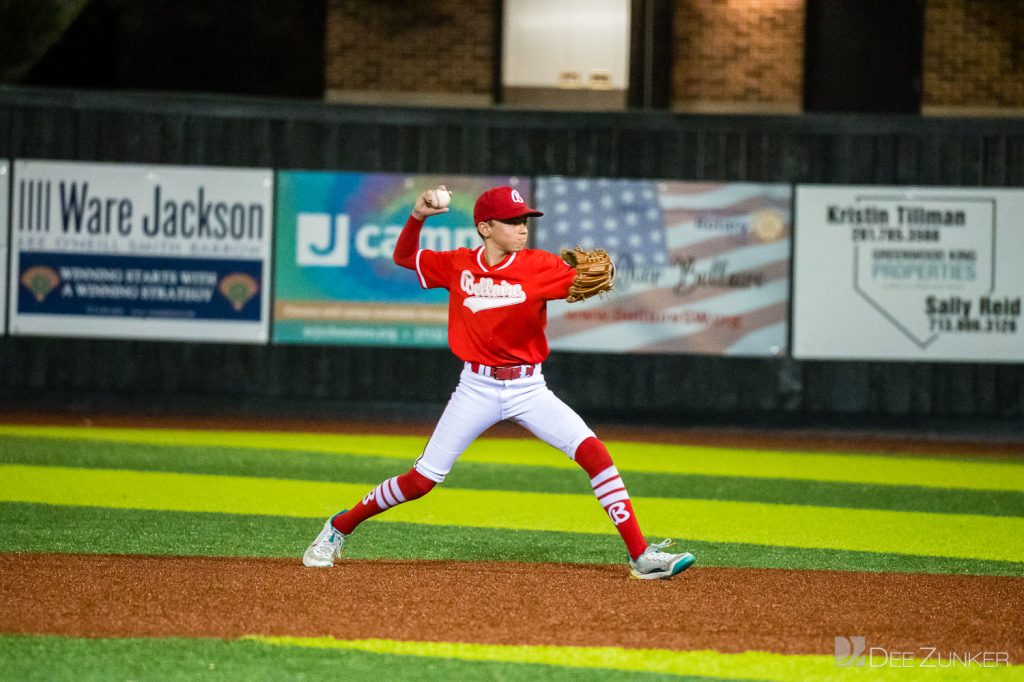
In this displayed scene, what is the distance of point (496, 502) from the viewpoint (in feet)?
35.2

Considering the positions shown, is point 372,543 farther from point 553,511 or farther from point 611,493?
point 553,511

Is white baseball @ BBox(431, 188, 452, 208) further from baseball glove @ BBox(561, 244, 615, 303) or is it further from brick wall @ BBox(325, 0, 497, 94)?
brick wall @ BBox(325, 0, 497, 94)

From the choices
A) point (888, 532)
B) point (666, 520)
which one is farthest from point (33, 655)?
point (888, 532)

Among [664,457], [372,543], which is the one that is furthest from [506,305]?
[664,457]

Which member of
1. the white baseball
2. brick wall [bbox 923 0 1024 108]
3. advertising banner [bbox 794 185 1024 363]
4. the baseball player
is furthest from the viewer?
brick wall [bbox 923 0 1024 108]

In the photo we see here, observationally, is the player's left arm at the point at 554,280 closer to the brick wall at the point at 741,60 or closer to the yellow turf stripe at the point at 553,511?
the yellow turf stripe at the point at 553,511

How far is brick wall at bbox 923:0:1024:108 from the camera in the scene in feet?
70.3

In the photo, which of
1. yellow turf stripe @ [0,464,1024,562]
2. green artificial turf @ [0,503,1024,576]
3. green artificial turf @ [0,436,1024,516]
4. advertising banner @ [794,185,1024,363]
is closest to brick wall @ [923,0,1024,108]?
advertising banner @ [794,185,1024,363]

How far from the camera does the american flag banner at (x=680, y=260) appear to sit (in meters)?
17.5

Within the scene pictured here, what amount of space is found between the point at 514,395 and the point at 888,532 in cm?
384

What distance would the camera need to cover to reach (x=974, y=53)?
70.8 ft

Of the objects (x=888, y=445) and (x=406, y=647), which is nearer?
(x=406, y=647)

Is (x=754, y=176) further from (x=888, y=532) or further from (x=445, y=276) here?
(x=445, y=276)

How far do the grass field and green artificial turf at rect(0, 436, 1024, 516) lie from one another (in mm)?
32
